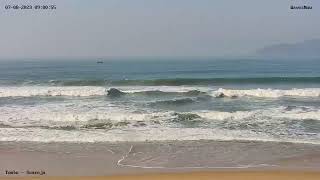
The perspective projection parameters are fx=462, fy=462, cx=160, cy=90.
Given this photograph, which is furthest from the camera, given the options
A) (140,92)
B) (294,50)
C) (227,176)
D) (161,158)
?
(140,92)

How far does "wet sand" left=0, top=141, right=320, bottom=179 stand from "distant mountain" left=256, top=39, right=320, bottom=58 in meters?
1.70

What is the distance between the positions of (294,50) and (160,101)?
1.90 metres

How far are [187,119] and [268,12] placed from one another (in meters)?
1.56

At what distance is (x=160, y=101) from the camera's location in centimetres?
641

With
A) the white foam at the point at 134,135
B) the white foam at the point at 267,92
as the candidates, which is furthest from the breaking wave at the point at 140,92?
the white foam at the point at 134,135

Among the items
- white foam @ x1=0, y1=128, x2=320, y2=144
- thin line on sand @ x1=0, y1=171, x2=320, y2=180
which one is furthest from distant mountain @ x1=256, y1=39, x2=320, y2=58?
thin line on sand @ x1=0, y1=171, x2=320, y2=180

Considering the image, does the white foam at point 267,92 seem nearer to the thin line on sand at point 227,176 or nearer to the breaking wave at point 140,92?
the breaking wave at point 140,92

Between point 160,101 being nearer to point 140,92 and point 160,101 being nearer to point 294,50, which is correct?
point 140,92

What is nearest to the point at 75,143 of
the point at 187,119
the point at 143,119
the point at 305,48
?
the point at 143,119

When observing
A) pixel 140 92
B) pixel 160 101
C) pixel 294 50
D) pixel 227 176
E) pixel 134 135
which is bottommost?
pixel 227 176

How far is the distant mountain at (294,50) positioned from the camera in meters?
5.72

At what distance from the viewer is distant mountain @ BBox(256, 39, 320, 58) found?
5719mm

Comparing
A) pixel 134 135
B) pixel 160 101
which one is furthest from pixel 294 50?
pixel 134 135

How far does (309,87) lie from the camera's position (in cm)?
769
